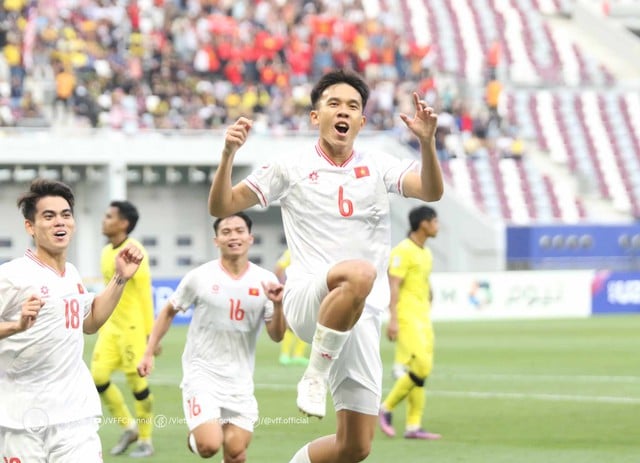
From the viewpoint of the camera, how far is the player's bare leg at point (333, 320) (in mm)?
7664

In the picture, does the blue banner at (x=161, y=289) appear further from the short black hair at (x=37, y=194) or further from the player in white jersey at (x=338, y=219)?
the short black hair at (x=37, y=194)

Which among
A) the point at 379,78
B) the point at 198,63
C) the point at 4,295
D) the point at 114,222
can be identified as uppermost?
the point at 379,78

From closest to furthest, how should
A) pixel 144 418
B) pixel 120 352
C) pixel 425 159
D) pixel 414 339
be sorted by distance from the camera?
pixel 425 159, pixel 144 418, pixel 120 352, pixel 414 339

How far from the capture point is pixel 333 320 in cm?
781

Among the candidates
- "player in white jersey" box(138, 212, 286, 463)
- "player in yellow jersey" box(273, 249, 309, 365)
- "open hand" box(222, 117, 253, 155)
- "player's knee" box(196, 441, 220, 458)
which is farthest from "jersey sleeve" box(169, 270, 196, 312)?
"player in yellow jersey" box(273, 249, 309, 365)

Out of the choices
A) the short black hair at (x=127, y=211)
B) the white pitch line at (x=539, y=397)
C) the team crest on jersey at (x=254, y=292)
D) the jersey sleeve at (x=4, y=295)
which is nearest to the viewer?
the jersey sleeve at (x=4, y=295)

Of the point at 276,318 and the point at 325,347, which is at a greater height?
the point at 276,318

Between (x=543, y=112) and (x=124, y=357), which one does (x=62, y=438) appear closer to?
(x=124, y=357)

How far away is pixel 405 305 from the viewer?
14383mm

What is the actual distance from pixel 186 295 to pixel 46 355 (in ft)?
9.56

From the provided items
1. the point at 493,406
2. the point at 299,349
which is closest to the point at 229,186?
the point at 493,406

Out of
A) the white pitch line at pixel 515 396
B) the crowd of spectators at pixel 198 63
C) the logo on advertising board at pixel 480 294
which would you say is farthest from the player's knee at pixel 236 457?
the crowd of spectators at pixel 198 63

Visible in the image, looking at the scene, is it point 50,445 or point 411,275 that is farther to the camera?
point 411,275

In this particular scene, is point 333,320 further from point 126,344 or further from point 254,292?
point 126,344
